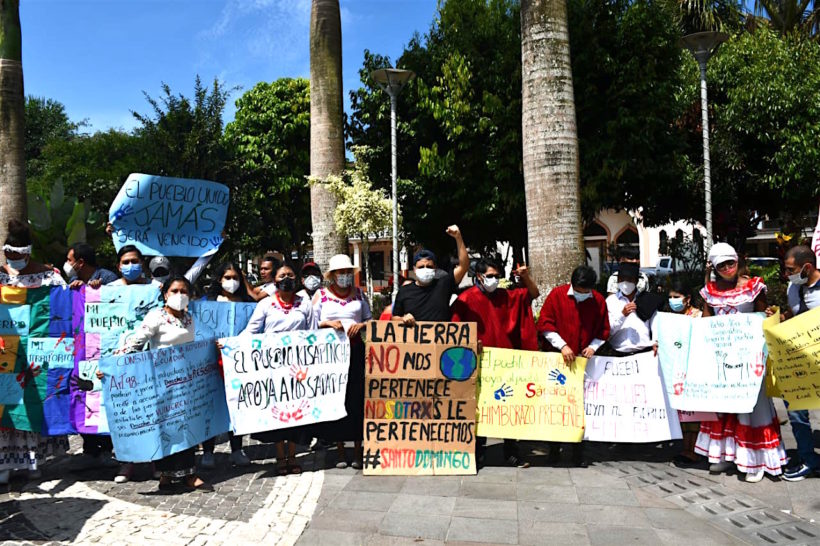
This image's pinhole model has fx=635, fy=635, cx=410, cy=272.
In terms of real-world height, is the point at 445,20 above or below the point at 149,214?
above

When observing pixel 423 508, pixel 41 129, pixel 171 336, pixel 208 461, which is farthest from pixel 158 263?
pixel 41 129

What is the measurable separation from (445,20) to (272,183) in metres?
14.6

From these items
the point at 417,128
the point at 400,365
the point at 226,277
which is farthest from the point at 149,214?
the point at 417,128

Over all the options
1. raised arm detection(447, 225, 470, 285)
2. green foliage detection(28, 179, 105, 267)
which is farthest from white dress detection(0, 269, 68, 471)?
green foliage detection(28, 179, 105, 267)

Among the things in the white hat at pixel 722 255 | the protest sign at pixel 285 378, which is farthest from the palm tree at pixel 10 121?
the white hat at pixel 722 255

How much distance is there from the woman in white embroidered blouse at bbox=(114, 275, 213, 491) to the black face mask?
83 centimetres

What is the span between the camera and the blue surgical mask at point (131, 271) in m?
5.88

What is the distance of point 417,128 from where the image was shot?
62.2 feet

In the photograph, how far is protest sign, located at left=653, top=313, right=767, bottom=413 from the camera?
5.39 m

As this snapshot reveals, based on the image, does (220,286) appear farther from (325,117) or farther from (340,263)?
(325,117)

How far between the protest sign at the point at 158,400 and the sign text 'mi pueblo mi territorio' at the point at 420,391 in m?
1.45

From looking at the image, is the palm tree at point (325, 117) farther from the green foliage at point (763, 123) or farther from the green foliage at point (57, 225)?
the green foliage at point (763, 123)

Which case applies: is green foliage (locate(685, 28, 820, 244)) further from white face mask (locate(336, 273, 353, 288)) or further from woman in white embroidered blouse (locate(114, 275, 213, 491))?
woman in white embroidered blouse (locate(114, 275, 213, 491))

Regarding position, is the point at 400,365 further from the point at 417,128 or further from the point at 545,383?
the point at 417,128
